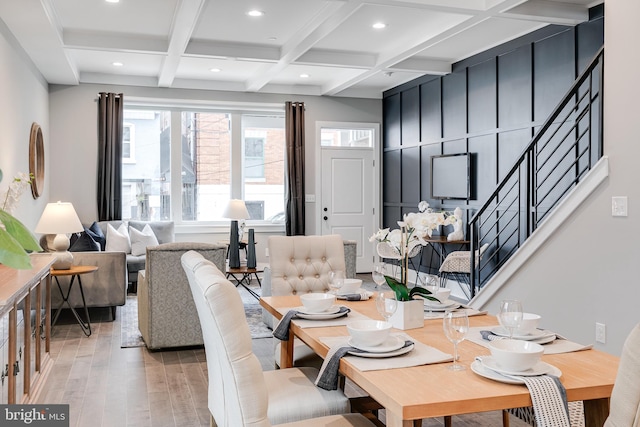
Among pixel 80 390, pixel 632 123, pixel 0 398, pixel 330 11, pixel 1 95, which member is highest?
pixel 330 11

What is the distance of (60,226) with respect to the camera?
502cm

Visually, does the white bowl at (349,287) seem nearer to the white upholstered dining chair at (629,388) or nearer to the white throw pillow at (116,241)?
the white upholstered dining chair at (629,388)

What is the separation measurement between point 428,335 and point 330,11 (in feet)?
12.0

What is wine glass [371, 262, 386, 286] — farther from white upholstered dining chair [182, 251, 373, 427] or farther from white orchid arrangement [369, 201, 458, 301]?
white upholstered dining chair [182, 251, 373, 427]

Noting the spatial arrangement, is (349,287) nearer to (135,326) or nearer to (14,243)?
(14,243)

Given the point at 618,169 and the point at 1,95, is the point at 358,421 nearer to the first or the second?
the point at 618,169

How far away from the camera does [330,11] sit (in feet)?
16.8

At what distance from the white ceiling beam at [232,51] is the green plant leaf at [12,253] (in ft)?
20.0

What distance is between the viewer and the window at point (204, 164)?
28.1 ft

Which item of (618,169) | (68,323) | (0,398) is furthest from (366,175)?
(0,398)

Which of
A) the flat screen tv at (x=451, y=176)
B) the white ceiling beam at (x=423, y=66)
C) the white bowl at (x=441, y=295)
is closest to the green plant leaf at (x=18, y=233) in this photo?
the white bowl at (x=441, y=295)

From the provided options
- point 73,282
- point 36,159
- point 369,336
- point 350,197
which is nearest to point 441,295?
point 369,336

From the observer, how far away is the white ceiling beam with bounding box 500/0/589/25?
4895 mm

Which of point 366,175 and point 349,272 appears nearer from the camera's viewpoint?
point 349,272
